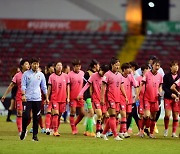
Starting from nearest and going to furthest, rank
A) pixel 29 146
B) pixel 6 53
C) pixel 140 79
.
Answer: pixel 29 146
pixel 140 79
pixel 6 53

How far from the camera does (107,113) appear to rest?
67.2 ft

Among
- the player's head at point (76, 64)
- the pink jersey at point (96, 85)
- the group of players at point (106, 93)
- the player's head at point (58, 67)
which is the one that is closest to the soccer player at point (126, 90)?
the group of players at point (106, 93)

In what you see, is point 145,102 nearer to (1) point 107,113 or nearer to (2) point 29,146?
(1) point 107,113

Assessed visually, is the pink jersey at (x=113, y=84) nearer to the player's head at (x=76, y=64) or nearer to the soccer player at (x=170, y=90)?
the soccer player at (x=170, y=90)

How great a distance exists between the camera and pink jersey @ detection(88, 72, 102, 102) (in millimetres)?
20812

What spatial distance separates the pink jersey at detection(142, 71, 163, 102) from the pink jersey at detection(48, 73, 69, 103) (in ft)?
7.69

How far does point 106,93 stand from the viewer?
19.7 m

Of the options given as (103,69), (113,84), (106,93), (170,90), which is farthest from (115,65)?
(170,90)

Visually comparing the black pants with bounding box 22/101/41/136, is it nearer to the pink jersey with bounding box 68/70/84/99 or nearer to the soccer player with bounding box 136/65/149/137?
the pink jersey with bounding box 68/70/84/99

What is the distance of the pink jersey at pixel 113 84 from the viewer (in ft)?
64.0

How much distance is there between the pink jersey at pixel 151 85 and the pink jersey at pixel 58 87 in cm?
234

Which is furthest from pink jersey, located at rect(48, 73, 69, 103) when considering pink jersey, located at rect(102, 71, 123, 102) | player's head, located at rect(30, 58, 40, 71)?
player's head, located at rect(30, 58, 40, 71)

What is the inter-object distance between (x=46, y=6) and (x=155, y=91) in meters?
25.9

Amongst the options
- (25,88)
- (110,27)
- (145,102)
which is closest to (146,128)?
(145,102)
